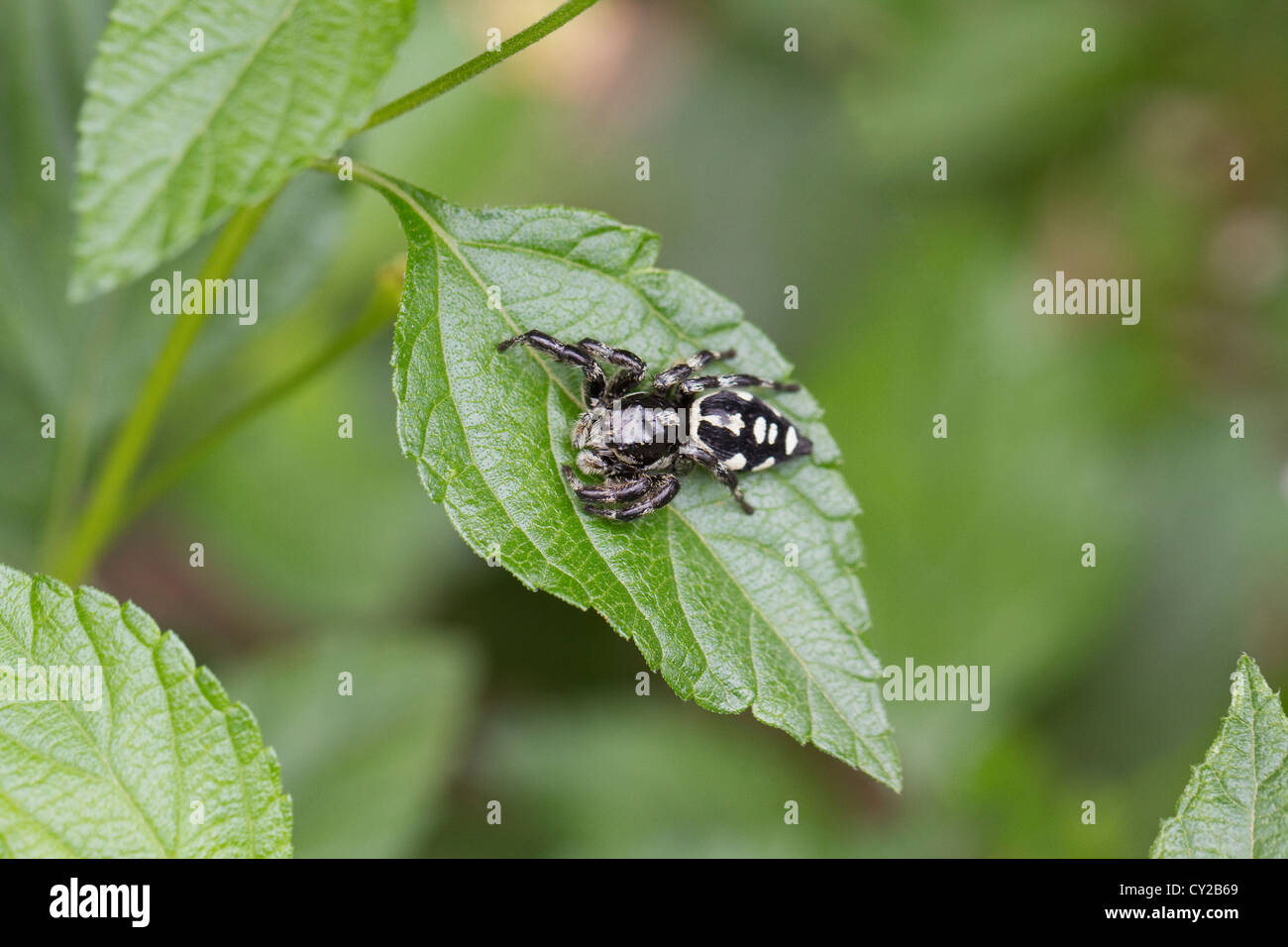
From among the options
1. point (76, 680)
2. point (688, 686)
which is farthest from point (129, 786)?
point (688, 686)

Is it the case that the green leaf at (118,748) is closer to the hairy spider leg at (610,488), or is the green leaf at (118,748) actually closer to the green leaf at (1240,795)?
the hairy spider leg at (610,488)

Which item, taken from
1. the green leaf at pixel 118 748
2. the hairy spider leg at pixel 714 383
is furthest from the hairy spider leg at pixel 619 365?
the green leaf at pixel 118 748

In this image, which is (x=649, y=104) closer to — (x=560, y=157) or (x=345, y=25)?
(x=560, y=157)

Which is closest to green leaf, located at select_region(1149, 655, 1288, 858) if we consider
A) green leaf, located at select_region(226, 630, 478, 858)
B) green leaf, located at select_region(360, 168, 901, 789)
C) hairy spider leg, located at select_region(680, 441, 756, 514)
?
green leaf, located at select_region(360, 168, 901, 789)

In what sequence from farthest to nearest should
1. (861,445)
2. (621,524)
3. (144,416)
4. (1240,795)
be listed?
(861,445) → (144,416) → (621,524) → (1240,795)

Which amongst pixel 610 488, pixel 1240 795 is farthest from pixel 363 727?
pixel 1240 795

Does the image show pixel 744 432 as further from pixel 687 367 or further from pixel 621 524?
pixel 621 524
